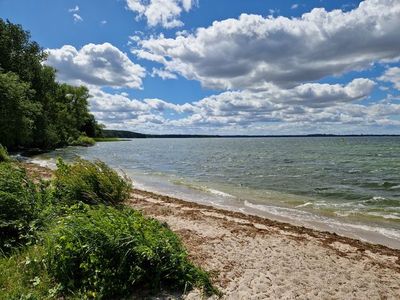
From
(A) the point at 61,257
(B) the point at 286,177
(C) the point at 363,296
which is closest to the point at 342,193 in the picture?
(B) the point at 286,177

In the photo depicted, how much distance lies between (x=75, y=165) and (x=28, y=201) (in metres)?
2.62

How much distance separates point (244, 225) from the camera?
37.2 feet

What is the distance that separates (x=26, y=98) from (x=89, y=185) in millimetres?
38758

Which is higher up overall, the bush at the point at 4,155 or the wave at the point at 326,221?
the bush at the point at 4,155

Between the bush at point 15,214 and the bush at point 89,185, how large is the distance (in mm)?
1357

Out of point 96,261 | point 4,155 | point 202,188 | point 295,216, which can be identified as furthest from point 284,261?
point 4,155

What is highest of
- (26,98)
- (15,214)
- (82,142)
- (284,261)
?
(26,98)

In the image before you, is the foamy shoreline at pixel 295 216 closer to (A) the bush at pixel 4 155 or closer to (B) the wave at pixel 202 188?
(B) the wave at pixel 202 188

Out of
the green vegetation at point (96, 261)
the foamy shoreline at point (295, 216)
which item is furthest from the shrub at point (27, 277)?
the foamy shoreline at point (295, 216)

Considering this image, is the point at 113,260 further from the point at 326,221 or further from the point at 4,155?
the point at 4,155

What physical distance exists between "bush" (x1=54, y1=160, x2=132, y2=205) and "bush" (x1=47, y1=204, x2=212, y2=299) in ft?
10.8

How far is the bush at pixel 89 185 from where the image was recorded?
9477mm

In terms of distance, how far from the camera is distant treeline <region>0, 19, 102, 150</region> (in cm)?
3766

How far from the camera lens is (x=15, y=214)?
24.5 feet
